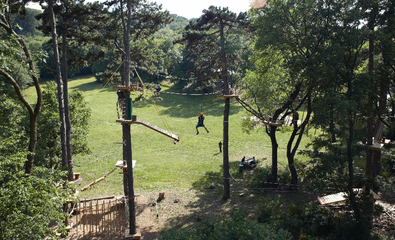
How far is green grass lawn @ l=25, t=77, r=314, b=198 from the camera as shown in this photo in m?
21.0

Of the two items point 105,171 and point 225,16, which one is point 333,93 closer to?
point 225,16

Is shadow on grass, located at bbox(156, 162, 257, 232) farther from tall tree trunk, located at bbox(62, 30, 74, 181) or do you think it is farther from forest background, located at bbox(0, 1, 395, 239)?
tall tree trunk, located at bbox(62, 30, 74, 181)

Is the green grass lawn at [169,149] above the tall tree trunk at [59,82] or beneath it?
beneath

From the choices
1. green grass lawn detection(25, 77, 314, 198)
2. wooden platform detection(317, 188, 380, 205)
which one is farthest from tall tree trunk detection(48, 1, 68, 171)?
wooden platform detection(317, 188, 380, 205)

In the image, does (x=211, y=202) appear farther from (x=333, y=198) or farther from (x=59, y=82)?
(x=59, y=82)

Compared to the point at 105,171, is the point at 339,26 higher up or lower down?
higher up

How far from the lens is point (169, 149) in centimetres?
2812

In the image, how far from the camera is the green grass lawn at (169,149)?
2098 centimetres

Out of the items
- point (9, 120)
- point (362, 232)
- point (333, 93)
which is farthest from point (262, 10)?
point (9, 120)

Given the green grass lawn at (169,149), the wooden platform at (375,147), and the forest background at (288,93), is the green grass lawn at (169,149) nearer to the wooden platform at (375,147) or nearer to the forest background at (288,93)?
the forest background at (288,93)

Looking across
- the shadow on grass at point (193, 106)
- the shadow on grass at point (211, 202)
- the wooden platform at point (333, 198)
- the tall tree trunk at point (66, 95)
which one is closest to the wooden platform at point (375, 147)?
the wooden platform at point (333, 198)

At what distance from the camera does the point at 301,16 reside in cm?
1470

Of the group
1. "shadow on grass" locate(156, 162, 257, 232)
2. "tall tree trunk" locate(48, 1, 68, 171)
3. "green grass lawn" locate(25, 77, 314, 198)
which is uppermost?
"tall tree trunk" locate(48, 1, 68, 171)

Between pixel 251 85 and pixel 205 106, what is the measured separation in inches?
962
